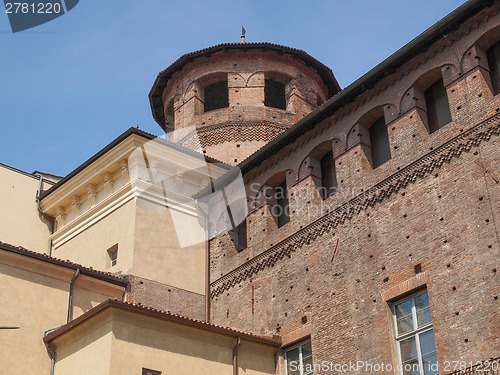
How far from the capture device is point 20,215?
18547 mm

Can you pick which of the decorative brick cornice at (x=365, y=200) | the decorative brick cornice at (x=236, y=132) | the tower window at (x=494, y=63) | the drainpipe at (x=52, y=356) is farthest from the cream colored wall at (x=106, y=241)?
the tower window at (x=494, y=63)

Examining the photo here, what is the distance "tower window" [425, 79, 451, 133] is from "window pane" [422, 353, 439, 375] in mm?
3997

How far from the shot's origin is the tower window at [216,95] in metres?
22.6

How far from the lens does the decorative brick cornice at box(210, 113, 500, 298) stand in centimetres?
1223

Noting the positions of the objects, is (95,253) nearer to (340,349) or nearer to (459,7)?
(340,349)

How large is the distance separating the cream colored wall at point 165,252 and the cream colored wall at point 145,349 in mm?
2781

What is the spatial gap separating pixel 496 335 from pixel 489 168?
257 centimetres

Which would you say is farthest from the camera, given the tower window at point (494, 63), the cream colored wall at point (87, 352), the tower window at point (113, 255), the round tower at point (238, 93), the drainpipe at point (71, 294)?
the round tower at point (238, 93)

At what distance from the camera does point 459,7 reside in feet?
41.9

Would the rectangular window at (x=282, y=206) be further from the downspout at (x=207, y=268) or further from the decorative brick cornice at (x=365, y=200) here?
the downspout at (x=207, y=268)

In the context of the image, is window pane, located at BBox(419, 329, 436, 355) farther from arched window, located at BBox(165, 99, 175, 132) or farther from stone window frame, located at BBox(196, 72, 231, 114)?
arched window, located at BBox(165, 99, 175, 132)

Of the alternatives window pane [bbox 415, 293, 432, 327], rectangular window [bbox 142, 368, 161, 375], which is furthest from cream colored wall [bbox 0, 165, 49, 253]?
window pane [bbox 415, 293, 432, 327]

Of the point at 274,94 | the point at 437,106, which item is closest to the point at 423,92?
the point at 437,106

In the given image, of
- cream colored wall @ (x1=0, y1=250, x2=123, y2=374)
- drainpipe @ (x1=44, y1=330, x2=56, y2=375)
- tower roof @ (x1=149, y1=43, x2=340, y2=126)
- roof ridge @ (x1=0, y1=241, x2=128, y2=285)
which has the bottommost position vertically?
drainpipe @ (x1=44, y1=330, x2=56, y2=375)
